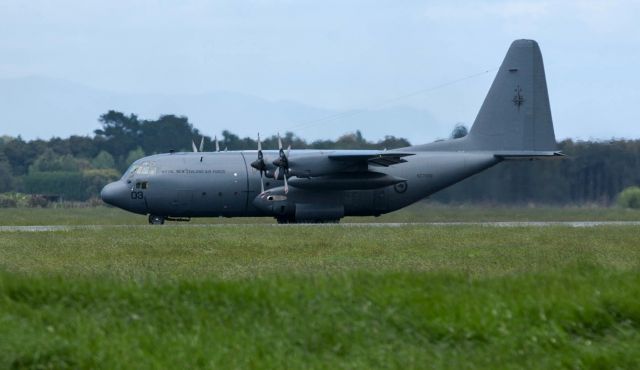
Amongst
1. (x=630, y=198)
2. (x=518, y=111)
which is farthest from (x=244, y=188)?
(x=630, y=198)

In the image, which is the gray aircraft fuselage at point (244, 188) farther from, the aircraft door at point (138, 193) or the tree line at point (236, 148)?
the tree line at point (236, 148)

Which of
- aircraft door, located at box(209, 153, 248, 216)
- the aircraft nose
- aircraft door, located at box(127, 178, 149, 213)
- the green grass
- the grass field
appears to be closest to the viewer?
the grass field

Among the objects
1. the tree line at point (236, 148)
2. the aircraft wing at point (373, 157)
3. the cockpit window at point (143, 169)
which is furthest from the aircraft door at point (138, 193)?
the tree line at point (236, 148)

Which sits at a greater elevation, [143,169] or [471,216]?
[143,169]

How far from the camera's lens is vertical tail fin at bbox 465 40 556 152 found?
1618 inches

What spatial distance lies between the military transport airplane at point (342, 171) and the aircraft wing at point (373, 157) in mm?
35

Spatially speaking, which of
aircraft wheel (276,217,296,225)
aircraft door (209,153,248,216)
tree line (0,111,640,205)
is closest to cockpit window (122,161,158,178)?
aircraft door (209,153,248,216)

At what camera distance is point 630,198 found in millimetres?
48031

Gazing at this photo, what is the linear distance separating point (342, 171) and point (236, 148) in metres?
19.8

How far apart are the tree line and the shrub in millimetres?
453

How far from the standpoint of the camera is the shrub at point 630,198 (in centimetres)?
4744

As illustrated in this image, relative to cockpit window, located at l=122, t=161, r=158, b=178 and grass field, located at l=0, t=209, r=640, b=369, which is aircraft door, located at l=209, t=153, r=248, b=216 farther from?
grass field, located at l=0, t=209, r=640, b=369

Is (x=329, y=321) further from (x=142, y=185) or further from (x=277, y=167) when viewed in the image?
(x=142, y=185)

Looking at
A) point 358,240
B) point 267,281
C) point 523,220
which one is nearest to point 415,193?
point 523,220
